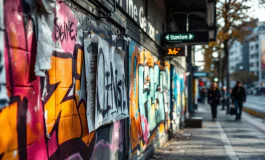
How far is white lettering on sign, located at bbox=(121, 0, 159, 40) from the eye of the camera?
733 centimetres

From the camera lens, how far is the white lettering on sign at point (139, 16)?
7332mm

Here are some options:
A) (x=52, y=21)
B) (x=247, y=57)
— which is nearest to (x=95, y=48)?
(x=52, y=21)

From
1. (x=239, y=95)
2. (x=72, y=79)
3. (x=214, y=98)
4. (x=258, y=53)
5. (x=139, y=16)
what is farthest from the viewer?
(x=258, y=53)

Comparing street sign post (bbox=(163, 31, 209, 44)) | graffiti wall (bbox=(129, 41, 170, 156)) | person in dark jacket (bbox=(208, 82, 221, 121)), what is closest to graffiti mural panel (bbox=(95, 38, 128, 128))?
graffiti wall (bbox=(129, 41, 170, 156))

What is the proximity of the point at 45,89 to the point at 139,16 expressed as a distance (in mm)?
5222

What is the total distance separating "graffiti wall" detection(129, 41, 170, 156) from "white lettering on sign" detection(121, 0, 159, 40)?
1.63ft

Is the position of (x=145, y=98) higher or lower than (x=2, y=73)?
lower

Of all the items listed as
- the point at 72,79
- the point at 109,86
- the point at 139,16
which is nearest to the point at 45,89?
the point at 72,79

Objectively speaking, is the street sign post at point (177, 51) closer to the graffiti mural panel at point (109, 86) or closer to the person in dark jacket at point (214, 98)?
the graffiti mural panel at point (109, 86)

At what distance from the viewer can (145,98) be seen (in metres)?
9.25

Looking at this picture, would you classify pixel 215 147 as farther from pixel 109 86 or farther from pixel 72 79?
pixel 72 79

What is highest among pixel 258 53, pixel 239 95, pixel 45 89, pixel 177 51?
pixel 258 53

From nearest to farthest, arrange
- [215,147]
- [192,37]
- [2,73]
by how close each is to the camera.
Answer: [2,73] < [215,147] < [192,37]

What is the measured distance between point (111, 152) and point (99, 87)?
1338 mm
